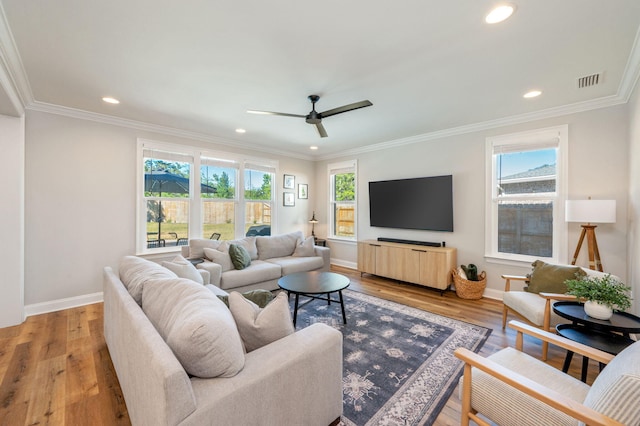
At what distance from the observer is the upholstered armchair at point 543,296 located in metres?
2.32

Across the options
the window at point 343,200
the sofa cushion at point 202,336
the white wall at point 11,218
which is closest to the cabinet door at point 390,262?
the window at point 343,200

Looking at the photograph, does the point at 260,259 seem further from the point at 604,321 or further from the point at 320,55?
the point at 604,321

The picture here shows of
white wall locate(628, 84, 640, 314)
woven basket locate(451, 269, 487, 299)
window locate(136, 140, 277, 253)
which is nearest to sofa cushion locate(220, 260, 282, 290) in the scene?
window locate(136, 140, 277, 253)

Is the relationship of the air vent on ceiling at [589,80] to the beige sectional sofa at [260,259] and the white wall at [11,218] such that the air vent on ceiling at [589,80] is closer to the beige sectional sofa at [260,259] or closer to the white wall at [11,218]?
the beige sectional sofa at [260,259]

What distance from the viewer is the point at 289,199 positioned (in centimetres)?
600

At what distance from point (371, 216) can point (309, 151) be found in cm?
200

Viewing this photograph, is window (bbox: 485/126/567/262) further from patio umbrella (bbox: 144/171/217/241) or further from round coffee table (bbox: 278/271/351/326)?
patio umbrella (bbox: 144/171/217/241)

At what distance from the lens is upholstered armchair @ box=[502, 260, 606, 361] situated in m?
2.32

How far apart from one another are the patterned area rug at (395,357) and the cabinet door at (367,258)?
1.25 m

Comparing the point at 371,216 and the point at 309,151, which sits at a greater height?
the point at 309,151

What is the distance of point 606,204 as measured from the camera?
2.75 metres

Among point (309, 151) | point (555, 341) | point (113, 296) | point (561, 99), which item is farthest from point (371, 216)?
point (113, 296)

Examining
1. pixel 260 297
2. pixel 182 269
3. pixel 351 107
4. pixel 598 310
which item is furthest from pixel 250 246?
pixel 598 310

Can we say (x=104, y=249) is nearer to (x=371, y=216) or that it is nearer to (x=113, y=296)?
(x=113, y=296)
